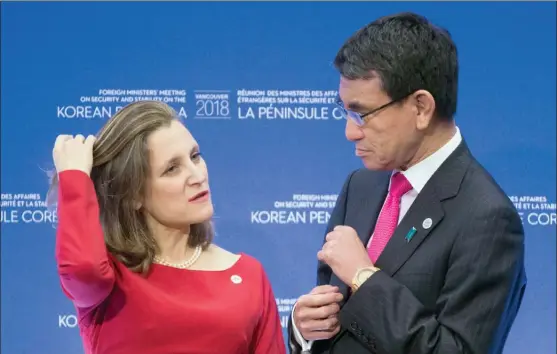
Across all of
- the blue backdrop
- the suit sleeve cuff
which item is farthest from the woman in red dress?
the blue backdrop

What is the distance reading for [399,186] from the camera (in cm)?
214

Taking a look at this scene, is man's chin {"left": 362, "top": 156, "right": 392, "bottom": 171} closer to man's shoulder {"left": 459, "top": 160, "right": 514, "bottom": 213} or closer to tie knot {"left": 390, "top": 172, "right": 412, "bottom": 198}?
tie knot {"left": 390, "top": 172, "right": 412, "bottom": 198}

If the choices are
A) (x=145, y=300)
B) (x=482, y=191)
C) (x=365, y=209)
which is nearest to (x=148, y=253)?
(x=145, y=300)

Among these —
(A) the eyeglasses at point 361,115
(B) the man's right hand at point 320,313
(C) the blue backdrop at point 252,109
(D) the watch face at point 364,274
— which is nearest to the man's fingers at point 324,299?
(B) the man's right hand at point 320,313

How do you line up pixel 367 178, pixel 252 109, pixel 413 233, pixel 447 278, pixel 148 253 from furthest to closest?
pixel 252 109
pixel 367 178
pixel 148 253
pixel 413 233
pixel 447 278

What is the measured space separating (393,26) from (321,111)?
1.74 meters

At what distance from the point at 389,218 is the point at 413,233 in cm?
13

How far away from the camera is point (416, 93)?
80.0 inches

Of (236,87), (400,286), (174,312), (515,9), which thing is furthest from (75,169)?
(515,9)

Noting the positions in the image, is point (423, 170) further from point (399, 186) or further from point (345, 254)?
point (345, 254)

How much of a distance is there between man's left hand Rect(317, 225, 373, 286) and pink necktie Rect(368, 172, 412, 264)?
0.30 ft

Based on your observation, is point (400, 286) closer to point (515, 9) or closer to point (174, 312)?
point (174, 312)

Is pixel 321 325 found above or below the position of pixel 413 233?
below

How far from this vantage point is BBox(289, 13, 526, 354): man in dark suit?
1860 mm
